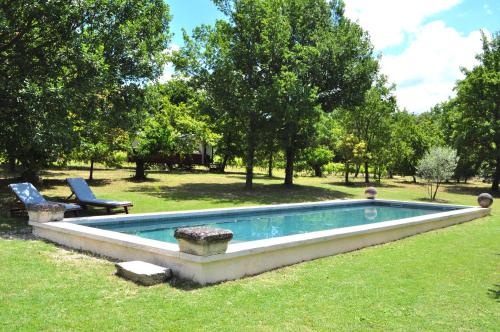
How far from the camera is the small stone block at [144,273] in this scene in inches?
252

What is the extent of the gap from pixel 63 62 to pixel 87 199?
4.33m

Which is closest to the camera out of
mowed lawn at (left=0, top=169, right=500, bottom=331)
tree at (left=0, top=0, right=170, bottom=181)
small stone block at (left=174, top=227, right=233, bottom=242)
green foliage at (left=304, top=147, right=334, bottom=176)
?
mowed lawn at (left=0, top=169, right=500, bottom=331)

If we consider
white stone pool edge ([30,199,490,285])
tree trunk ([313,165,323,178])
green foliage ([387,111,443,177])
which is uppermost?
green foliage ([387,111,443,177])

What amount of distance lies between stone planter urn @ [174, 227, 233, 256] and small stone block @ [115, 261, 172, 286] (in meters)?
0.46

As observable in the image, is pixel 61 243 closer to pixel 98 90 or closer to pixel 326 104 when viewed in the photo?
pixel 98 90

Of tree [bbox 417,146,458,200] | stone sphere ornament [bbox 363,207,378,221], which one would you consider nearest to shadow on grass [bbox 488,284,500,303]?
stone sphere ornament [bbox 363,207,378,221]

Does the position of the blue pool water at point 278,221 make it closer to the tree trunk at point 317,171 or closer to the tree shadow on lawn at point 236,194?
the tree shadow on lawn at point 236,194

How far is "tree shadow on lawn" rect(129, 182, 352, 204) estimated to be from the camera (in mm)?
20000

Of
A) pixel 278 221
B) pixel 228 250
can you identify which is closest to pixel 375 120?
pixel 278 221

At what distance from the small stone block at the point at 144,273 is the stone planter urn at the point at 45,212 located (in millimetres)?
3659

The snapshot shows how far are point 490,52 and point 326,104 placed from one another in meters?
16.9

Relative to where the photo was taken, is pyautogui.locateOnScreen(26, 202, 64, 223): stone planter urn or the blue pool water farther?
the blue pool water

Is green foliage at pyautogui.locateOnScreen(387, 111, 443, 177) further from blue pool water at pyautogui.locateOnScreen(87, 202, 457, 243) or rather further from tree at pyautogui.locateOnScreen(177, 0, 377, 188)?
blue pool water at pyautogui.locateOnScreen(87, 202, 457, 243)

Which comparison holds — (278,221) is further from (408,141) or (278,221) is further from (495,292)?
(408,141)
